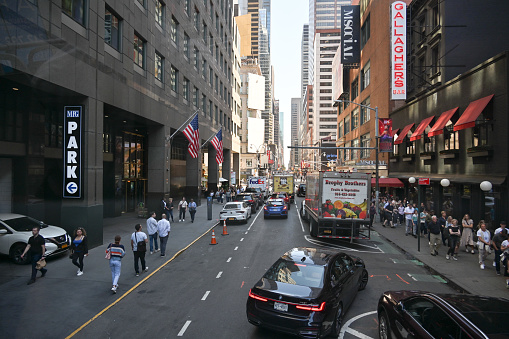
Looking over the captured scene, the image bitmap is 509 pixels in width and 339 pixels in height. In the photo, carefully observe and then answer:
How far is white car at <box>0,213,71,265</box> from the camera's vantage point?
40.1ft

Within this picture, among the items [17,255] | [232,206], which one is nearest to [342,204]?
[232,206]

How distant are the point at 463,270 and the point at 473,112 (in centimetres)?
854

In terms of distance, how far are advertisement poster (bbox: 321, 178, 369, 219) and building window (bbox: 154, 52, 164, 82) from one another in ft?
47.4

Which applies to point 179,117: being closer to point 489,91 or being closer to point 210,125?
point 210,125

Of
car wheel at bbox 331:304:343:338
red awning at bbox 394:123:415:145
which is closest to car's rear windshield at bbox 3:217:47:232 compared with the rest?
car wheel at bbox 331:304:343:338

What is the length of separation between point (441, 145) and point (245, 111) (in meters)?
79.1

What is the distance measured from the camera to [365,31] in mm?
43250

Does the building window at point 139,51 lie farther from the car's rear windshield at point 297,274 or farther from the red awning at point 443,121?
the red awning at point 443,121

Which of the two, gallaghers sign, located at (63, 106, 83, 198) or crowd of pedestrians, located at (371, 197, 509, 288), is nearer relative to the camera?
crowd of pedestrians, located at (371, 197, 509, 288)

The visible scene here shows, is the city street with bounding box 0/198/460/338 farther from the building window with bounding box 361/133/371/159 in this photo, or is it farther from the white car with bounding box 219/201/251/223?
the building window with bounding box 361/133/371/159

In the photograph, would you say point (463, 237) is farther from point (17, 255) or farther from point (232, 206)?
point (17, 255)

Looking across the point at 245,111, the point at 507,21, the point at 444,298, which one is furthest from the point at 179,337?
the point at 245,111

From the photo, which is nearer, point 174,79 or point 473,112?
point 473,112

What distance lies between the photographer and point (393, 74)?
28719 millimetres
